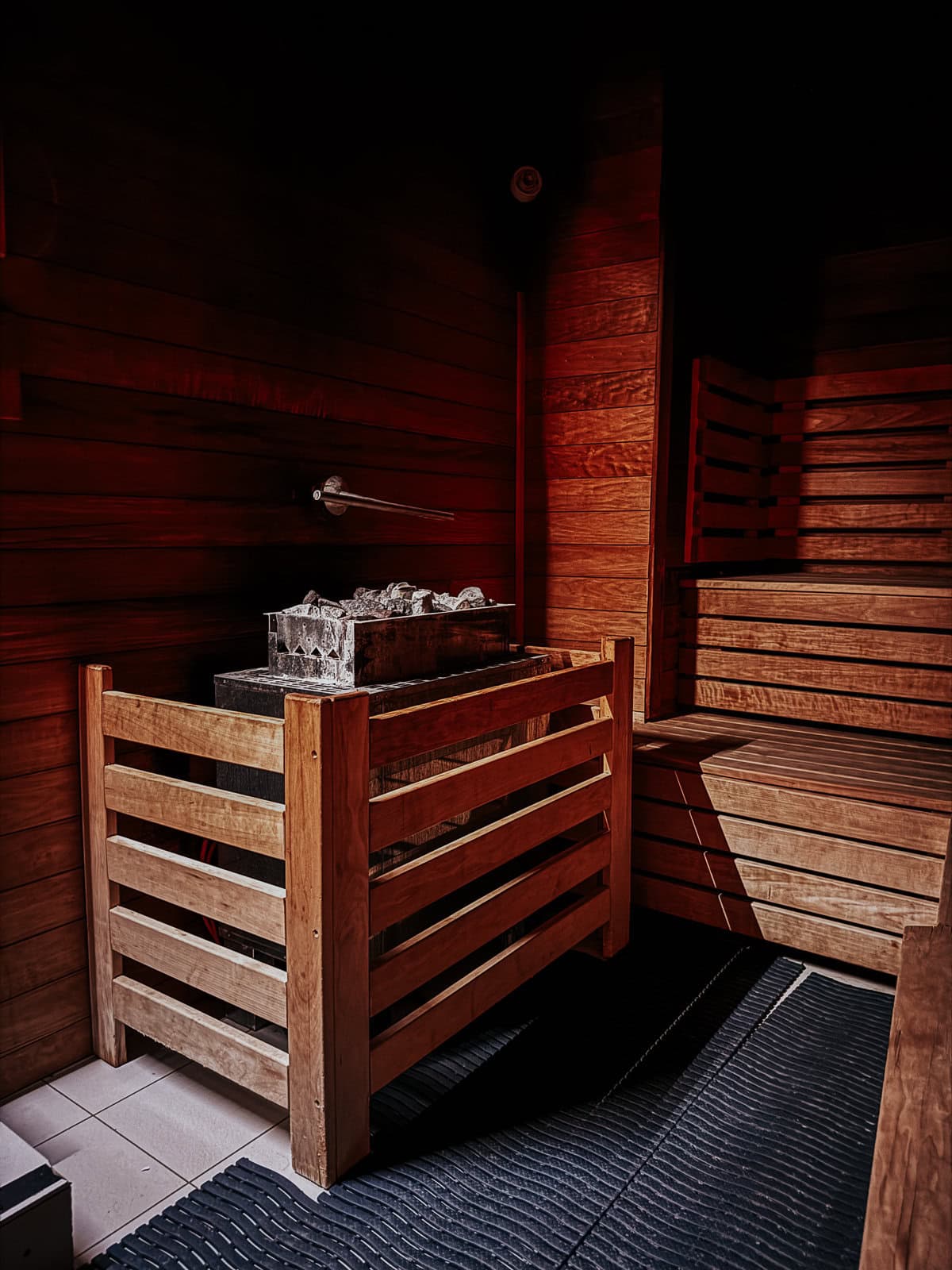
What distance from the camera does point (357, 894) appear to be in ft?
5.96

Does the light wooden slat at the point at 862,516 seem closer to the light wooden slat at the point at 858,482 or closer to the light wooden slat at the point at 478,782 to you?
the light wooden slat at the point at 858,482

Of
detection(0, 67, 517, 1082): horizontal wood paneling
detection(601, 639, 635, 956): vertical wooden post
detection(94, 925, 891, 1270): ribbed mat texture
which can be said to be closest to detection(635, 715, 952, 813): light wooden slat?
detection(601, 639, 635, 956): vertical wooden post

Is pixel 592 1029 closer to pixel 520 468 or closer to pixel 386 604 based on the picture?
pixel 386 604

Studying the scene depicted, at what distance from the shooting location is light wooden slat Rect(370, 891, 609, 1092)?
1.95 m

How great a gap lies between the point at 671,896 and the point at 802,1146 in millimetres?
1017

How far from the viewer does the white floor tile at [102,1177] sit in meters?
1.75

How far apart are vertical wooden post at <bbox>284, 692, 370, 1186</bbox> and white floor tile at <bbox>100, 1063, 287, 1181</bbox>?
20cm

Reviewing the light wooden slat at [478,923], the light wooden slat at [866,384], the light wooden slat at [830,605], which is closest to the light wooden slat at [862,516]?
the light wooden slat at [866,384]

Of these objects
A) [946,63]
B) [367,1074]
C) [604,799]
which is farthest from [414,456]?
[946,63]

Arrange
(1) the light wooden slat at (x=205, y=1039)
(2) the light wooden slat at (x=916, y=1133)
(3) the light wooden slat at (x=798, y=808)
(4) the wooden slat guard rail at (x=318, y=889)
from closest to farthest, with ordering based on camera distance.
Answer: (2) the light wooden slat at (x=916, y=1133), (4) the wooden slat guard rail at (x=318, y=889), (1) the light wooden slat at (x=205, y=1039), (3) the light wooden slat at (x=798, y=808)

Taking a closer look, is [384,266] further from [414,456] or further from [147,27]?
[147,27]

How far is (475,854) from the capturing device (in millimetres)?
2152

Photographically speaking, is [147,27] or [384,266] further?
[384,266]

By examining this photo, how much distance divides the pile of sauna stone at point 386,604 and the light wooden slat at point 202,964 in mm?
792
